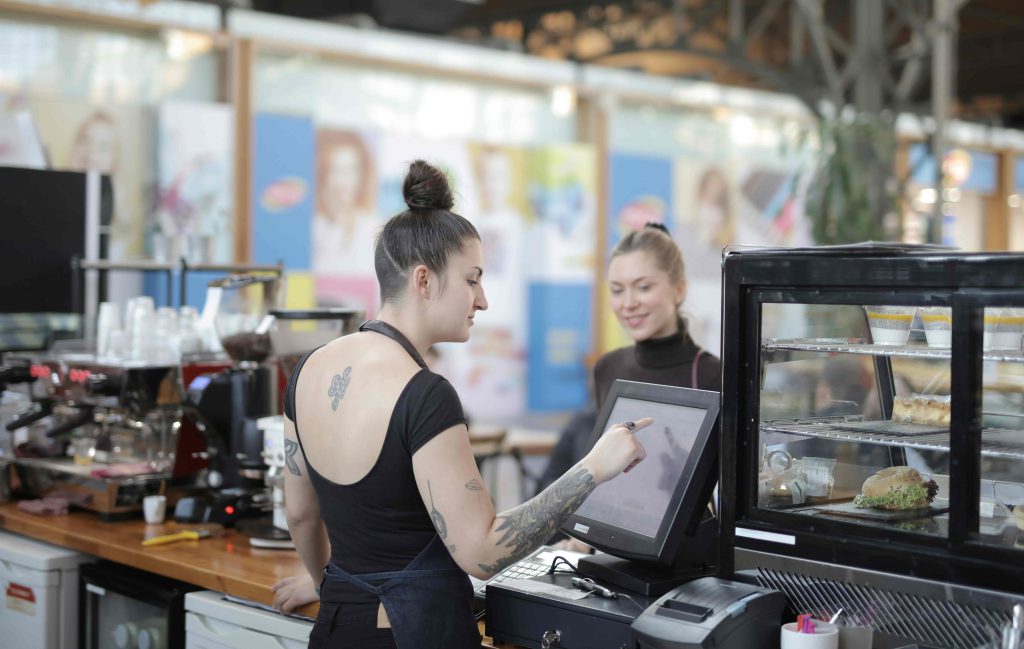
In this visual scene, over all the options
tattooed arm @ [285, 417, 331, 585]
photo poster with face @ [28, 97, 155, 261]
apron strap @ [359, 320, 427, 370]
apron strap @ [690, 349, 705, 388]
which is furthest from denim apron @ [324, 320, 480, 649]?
photo poster with face @ [28, 97, 155, 261]

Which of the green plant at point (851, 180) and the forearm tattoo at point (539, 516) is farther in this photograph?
the green plant at point (851, 180)

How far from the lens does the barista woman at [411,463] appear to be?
2055 mm

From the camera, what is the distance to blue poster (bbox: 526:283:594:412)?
925 centimetres

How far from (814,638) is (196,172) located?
6244 millimetres

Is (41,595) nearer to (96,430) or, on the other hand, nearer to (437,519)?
(96,430)

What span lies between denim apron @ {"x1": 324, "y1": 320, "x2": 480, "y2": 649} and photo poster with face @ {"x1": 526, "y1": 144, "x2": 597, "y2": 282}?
279 inches

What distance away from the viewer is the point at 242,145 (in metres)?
7.66

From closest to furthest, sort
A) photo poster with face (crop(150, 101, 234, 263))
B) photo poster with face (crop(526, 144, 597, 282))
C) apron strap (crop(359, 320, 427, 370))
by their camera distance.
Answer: apron strap (crop(359, 320, 427, 370)) → photo poster with face (crop(150, 101, 234, 263)) → photo poster with face (crop(526, 144, 597, 282))

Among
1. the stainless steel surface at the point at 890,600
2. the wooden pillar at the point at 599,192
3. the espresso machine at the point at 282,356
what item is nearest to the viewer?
the stainless steel surface at the point at 890,600

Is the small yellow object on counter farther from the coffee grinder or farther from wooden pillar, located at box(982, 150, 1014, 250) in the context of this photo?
wooden pillar, located at box(982, 150, 1014, 250)

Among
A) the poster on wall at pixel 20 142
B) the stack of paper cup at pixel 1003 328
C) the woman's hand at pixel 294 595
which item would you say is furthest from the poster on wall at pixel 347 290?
the stack of paper cup at pixel 1003 328

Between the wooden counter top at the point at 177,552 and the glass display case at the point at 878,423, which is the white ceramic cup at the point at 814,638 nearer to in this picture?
the glass display case at the point at 878,423

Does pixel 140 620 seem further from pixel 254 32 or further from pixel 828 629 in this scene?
pixel 254 32

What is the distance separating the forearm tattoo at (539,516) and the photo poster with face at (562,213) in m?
7.15
